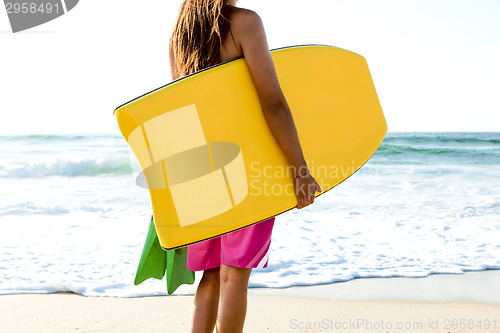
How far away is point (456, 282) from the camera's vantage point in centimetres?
319

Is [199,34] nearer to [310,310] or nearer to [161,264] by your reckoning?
[161,264]

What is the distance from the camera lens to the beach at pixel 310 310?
95.4 inches

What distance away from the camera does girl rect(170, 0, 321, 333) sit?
4.78ft

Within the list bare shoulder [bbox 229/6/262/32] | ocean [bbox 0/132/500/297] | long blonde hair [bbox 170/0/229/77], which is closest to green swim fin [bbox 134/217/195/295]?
ocean [bbox 0/132/500/297]

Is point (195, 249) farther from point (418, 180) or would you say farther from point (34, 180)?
point (34, 180)

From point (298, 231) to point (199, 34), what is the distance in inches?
135

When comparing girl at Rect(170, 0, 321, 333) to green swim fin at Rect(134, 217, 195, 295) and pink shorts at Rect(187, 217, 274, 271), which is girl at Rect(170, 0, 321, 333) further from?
green swim fin at Rect(134, 217, 195, 295)

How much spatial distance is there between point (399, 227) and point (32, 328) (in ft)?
12.4

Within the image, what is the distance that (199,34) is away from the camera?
59.6 inches

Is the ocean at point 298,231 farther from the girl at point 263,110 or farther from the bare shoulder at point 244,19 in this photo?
the bare shoulder at point 244,19

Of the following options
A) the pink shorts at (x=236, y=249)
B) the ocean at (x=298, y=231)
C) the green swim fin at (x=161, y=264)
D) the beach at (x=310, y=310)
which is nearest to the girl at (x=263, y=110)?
the pink shorts at (x=236, y=249)

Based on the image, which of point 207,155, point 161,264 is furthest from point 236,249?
point 161,264

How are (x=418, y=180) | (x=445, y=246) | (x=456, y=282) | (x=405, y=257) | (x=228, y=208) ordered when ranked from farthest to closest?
(x=418, y=180) → (x=445, y=246) → (x=405, y=257) → (x=456, y=282) → (x=228, y=208)

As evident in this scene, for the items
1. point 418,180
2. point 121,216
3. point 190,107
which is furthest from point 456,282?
point 418,180
